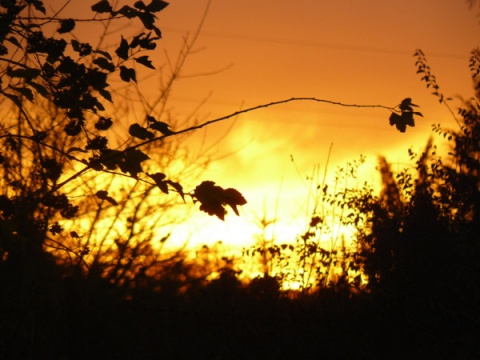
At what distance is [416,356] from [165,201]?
4309mm

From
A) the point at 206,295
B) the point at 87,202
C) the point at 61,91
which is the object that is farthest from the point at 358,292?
the point at 61,91

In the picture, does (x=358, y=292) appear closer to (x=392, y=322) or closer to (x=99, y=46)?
(x=392, y=322)

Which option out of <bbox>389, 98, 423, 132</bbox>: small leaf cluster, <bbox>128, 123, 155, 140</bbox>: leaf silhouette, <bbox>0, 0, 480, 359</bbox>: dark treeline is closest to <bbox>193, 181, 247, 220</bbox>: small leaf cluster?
<bbox>128, 123, 155, 140</bbox>: leaf silhouette

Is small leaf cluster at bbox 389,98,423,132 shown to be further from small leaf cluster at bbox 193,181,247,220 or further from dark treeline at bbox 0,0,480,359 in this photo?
dark treeline at bbox 0,0,480,359

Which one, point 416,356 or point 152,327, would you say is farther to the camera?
point 152,327

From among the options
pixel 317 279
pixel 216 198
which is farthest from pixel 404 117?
pixel 317 279

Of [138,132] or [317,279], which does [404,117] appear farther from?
[317,279]

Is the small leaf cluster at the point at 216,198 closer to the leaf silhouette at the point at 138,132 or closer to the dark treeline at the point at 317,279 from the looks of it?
the leaf silhouette at the point at 138,132

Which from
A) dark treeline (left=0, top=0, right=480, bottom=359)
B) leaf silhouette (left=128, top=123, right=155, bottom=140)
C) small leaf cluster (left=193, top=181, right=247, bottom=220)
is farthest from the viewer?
dark treeline (left=0, top=0, right=480, bottom=359)

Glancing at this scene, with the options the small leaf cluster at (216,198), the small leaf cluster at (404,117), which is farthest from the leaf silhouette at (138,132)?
the small leaf cluster at (404,117)

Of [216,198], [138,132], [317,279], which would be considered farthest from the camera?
[317,279]

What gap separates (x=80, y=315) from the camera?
309 centimetres

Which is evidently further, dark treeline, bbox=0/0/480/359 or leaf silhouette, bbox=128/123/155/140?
dark treeline, bbox=0/0/480/359

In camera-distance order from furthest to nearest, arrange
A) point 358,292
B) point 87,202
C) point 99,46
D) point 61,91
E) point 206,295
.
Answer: point 206,295, point 358,292, point 87,202, point 99,46, point 61,91
